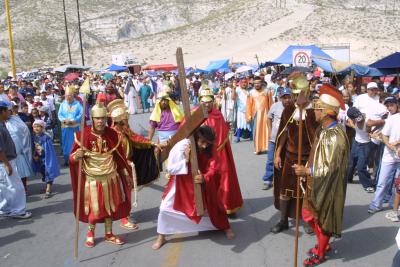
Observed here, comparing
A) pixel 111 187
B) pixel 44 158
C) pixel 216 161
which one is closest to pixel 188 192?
pixel 216 161

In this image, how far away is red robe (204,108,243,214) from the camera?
20.9 feet

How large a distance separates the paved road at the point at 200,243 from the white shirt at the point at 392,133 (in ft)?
2.87

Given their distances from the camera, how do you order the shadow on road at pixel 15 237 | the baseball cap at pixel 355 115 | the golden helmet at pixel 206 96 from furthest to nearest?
1. the baseball cap at pixel 355 115
2. the golden helmet at pixel 206 96
3. the shadow on road at pixel 15 237

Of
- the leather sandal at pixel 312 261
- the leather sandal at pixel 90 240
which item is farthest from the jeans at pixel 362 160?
the leather sandal at pixel 90 240

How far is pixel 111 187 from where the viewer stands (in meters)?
5.66

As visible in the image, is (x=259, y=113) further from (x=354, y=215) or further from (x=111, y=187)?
(x=111, y=187)

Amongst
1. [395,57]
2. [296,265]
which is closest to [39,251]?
[296,265]

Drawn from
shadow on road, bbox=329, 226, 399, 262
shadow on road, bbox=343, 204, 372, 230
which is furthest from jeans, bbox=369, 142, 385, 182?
shadow on road, bbox=329, 226, 399, 262

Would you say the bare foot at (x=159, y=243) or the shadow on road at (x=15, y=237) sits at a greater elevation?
the bare foot at (x=159, y=243)

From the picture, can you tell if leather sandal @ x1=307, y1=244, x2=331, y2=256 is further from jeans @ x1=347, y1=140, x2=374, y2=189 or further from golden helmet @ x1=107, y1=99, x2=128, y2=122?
golden helmet @ x1=107, y1=99, x2=128, y2=122

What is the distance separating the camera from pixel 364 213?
668cm

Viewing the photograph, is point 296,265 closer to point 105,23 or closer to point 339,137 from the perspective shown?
point 339,137

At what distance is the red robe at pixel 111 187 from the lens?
18.3 ft

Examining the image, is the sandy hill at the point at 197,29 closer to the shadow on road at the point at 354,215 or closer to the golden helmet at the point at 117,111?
the shadow on road at the point at 354,215
